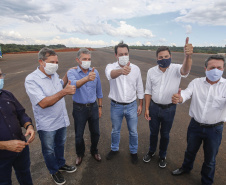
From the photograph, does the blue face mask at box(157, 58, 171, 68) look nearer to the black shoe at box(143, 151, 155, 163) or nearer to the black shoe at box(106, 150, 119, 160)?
the black shoe at box(143, 151, 155, 163)

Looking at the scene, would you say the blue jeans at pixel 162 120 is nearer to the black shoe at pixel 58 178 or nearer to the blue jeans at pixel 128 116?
the blue jeans at pixel 128 116

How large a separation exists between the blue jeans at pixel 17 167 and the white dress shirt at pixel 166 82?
242 centimetres

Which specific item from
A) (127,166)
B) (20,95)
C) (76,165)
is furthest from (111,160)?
(20,95)

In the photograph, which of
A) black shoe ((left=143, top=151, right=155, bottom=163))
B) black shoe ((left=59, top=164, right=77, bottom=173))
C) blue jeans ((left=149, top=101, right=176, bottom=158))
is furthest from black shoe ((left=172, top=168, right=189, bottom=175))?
black shoe ((left=59, top=164, right=77, bottom=173))

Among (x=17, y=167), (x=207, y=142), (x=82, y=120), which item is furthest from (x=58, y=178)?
(x=207, y=142)

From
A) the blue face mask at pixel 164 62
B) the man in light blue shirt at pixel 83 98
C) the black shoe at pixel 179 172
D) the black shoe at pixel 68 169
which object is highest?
the blue face mask at pixel 164 62

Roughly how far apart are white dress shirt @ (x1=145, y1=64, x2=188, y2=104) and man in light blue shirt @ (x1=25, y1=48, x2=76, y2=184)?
1572 millimetres

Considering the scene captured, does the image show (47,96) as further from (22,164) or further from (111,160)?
(111,160)

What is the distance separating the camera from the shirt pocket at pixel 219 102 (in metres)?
2.28

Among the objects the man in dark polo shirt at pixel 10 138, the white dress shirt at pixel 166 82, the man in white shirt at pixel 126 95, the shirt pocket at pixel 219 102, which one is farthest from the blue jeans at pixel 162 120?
the man in dark polo shirt at pixel 10 138

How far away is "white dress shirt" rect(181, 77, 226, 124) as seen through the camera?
2293mm

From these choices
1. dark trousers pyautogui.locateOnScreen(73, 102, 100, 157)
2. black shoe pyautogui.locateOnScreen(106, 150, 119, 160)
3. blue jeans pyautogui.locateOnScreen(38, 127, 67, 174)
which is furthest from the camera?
black shoe pyautogui.locateOnScreen(106, 150, 119, 160)

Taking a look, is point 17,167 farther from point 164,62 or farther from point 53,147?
point 164,62

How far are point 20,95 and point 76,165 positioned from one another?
245 inches
